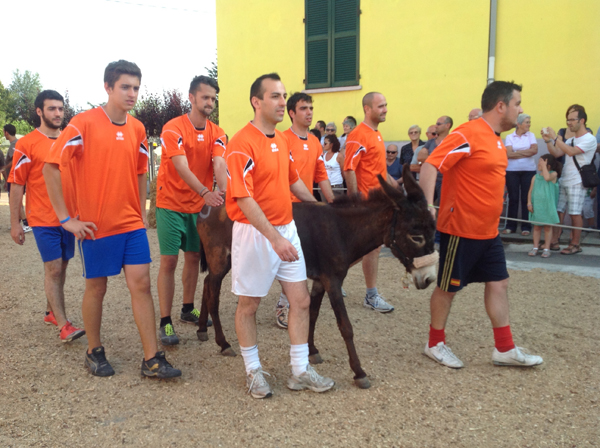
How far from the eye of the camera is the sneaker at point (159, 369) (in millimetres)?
3795

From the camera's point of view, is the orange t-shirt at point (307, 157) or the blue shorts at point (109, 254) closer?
the blue shorts at point (109, 254)

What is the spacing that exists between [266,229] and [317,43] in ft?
32.9

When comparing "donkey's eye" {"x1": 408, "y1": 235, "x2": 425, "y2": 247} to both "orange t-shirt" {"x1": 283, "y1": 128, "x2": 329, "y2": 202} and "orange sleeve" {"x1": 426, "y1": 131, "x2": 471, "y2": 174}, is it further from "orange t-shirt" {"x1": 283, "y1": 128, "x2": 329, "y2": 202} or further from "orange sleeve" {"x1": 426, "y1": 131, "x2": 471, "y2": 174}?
"orange t-shirt" {"x1": 283, "y1": 128, "x2": 329, "y2": 202}

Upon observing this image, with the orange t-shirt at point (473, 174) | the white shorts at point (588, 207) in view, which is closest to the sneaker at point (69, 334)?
the orange t-shirt at point (473, 174)

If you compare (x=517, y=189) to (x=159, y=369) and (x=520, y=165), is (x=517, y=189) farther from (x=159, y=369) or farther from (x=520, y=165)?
(x=159, y=369)

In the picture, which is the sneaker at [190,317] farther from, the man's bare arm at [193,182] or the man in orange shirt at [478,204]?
the man in orange shirt at [478,204]

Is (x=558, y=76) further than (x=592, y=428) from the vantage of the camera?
Yes

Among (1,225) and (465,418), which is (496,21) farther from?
(1,225)

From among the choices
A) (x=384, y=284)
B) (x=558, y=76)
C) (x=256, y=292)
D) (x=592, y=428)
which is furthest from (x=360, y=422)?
(x=558, y=76)

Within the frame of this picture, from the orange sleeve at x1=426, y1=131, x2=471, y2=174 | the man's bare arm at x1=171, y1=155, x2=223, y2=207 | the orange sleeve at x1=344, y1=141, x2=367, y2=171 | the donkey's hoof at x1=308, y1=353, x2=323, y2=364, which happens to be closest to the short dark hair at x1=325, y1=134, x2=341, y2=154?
the orange sleeve at x1=344, y1=141, x2=367, y2=171

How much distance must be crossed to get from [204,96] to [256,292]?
7.20 feet

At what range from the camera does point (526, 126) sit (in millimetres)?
9352

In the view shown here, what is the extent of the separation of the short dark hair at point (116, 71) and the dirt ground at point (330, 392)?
2.28m

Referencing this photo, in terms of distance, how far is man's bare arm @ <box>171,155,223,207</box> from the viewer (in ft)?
14.4
